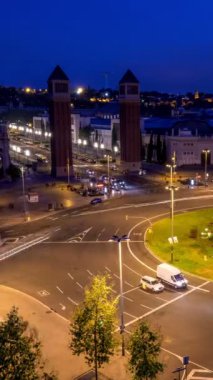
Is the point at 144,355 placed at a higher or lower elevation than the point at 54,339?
higher

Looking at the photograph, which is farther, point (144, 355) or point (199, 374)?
point (199, 374)

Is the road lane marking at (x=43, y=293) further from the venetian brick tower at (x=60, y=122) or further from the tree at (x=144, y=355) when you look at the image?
the venetian brick tower at (x=60, y=122)

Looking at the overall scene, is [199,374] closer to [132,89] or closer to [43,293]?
[43,293]

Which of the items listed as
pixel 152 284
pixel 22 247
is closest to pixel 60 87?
pixel 22 247

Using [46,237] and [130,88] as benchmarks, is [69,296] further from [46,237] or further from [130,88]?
[130,88]

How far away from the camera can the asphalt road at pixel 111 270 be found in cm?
3870

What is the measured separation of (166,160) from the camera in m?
150

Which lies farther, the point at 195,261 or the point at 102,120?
the point at 102,120

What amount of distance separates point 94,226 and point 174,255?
63.6ft

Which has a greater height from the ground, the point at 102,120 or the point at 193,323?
the point at 102,120

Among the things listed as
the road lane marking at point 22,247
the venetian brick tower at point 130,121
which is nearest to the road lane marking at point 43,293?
the road lane marking at point 22,247

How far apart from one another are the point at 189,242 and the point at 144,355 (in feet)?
124

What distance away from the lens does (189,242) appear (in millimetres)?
64375

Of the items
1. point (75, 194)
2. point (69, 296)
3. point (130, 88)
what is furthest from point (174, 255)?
point (130, 88)
